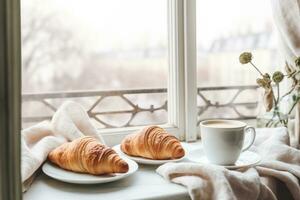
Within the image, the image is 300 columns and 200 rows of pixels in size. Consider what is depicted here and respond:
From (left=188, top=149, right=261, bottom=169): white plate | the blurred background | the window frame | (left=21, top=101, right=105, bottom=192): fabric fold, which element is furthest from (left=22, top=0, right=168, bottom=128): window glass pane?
the window frame

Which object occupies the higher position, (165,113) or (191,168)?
(165,113)

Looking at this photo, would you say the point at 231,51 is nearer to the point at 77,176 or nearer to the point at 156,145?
the point at 156,145

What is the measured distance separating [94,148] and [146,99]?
451 millimetres

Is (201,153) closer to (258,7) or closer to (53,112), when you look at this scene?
(53,112)

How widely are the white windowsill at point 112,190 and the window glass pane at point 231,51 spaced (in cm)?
52

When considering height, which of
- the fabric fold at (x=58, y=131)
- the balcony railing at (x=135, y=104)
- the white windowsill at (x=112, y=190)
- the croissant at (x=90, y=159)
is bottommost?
the white windowsill at (x=112, y=190)

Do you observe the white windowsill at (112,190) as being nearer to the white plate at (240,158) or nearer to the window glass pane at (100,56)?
the white plate at (240,158)

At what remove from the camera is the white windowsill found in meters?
1.01

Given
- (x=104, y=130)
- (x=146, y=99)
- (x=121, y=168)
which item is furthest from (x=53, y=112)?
(x=121, y=168)

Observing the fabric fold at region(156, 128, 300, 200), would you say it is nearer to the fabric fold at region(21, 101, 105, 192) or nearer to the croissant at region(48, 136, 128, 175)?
the croissant at region(48, 136, 128, 175)

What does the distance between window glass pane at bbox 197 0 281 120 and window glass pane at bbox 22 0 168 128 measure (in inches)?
5.6

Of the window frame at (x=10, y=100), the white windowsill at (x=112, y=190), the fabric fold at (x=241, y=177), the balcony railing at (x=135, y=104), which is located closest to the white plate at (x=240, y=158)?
the fabric fold at (x=241, y=177)

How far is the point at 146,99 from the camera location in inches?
58.3

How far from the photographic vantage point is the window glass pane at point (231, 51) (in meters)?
1.51
